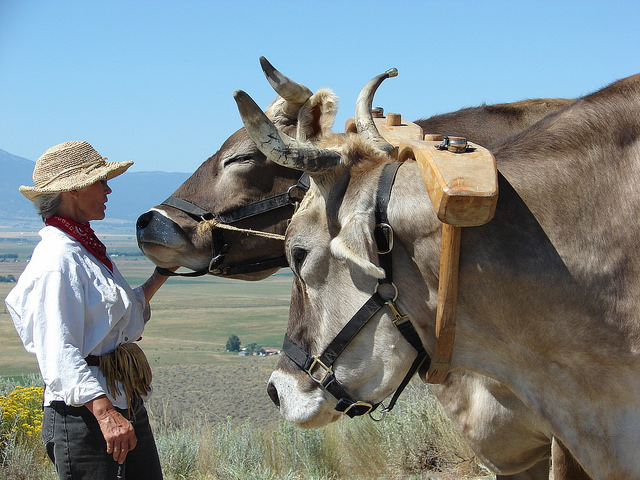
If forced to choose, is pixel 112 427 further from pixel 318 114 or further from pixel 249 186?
pixel 249 186

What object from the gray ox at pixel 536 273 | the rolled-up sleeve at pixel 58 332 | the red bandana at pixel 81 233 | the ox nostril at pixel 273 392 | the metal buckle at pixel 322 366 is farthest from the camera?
the red bandana at pixel 81 233

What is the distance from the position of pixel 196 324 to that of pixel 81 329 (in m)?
58.2

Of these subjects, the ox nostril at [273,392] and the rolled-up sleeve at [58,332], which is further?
the rolled-up sleeve at [58,332]

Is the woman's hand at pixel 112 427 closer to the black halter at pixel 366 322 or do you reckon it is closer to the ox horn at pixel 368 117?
the black halter at pixel 366 322

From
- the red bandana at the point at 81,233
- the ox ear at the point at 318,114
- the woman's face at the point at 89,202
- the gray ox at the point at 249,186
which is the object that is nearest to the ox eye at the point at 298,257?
the ox ear at the point at 318,114

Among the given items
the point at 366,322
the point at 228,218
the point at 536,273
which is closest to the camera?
the point at 536,273

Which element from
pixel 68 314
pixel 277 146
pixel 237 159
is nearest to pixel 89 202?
pixel 68 314

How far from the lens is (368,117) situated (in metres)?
2.87

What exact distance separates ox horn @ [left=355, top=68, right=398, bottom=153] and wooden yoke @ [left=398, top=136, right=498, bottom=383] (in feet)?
0.57

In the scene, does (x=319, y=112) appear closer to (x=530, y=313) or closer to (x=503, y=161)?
(x=503, y=161)

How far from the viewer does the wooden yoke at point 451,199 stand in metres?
2.23

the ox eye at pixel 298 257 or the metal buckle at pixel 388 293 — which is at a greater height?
the ox eye at pixel 298 257

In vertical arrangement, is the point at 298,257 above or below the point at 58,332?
above

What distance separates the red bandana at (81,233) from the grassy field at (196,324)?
2365 centimetres
